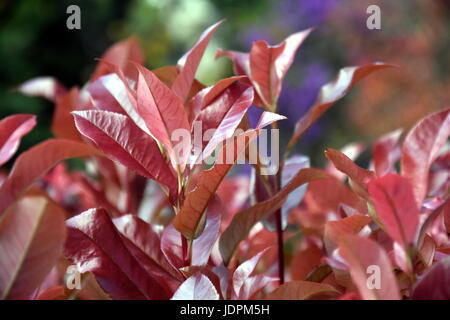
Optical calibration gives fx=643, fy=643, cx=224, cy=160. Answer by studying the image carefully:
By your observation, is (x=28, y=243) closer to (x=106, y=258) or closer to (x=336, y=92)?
(x=106, y=258)

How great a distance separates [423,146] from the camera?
596 mm

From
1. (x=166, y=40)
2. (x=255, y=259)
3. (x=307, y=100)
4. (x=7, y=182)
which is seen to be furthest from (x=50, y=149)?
(x=166, y=40)

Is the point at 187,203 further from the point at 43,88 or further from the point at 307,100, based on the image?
the point at 307,100

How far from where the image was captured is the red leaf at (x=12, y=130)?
2.04 feet

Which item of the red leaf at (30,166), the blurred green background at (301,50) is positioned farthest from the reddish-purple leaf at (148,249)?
the blurred green background at (301,50)

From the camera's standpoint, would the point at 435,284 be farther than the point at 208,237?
No

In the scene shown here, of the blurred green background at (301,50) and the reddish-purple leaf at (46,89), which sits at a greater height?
the blurred green background at (301,50)

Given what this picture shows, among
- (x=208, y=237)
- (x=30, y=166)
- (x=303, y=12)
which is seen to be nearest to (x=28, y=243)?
(x=30, y=166)

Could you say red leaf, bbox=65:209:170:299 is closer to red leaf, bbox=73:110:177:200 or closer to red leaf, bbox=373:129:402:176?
red leaf, bbox=73:110:177:200

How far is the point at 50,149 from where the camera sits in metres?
0.55

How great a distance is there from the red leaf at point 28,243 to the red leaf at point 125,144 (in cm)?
13

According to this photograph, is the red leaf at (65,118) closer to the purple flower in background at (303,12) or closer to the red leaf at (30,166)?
the red leaf at (30,166)

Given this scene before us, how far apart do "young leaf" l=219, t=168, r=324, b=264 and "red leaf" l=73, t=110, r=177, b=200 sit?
0.08m

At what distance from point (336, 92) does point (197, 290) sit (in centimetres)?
32
